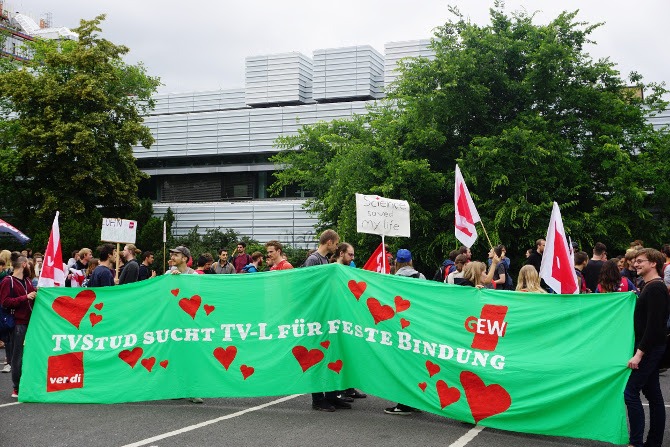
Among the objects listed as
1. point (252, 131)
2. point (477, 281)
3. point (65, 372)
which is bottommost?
point (65, 372)

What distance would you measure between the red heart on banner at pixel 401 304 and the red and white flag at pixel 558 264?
149 cm

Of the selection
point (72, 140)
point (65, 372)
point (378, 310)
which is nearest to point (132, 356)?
point (65, 372)

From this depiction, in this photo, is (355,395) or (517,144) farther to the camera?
(517,144)

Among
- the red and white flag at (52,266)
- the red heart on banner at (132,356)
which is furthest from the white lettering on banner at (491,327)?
the red and white flag at (52,266)

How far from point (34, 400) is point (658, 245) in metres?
20.6

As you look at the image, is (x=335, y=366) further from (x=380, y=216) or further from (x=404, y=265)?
(x=380, y=216)

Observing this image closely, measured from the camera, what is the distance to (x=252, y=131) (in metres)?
39.0

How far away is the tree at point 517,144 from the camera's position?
71.6 ft

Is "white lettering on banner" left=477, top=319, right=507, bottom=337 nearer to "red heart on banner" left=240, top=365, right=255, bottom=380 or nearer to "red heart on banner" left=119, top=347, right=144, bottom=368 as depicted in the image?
"red heart on banner" left=240, top=365, right=255, bottom=380

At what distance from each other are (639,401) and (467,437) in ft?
5.33

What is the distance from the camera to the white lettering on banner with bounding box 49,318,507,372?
7.45 m

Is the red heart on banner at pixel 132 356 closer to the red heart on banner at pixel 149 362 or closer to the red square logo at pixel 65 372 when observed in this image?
the red heart on banner at pixel 149 362

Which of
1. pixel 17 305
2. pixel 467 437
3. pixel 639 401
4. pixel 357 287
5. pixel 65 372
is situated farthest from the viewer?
pixel 17 305

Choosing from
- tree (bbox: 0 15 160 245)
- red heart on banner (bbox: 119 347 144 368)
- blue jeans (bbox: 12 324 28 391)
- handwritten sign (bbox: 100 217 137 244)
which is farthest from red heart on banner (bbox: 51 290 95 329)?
tree (bbox: 0 15 160 245)
